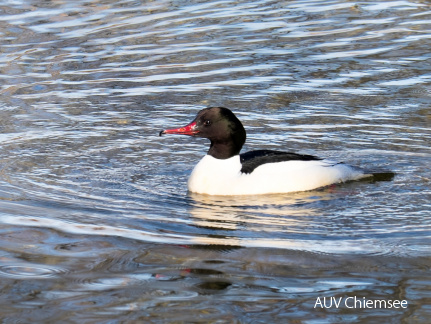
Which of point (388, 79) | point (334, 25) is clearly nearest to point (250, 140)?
point (388, 79)

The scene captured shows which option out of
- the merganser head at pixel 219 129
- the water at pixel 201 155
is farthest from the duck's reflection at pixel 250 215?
the merganser head at pixel 219 129

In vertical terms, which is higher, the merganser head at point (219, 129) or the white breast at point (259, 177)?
the merganser head at point (219, 129)

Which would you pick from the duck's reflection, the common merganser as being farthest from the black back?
the duck's reflection

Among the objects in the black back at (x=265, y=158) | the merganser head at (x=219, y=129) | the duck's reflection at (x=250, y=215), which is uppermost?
the merganser head at (x=219, y=129)

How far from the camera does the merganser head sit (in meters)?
8.79

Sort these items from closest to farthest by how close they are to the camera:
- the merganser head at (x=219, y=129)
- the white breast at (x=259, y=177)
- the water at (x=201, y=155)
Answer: the water at (x=201, y=155) < the white breast at (x=259, y=177) < the merganser head at (x=219, y=129)

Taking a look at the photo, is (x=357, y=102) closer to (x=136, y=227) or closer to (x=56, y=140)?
(x=56, y=140)

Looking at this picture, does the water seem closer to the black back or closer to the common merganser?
the common merganser

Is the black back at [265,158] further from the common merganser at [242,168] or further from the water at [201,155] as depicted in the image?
the water at [201,155]

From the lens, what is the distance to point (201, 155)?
32.6 ft

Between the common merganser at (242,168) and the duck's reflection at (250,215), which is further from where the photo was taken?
the common merganser at (242,168)

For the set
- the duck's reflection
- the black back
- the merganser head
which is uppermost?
the merganser head

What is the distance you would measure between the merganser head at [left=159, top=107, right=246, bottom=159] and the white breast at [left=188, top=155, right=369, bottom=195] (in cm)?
11

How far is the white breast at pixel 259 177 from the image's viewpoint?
8594 mm
